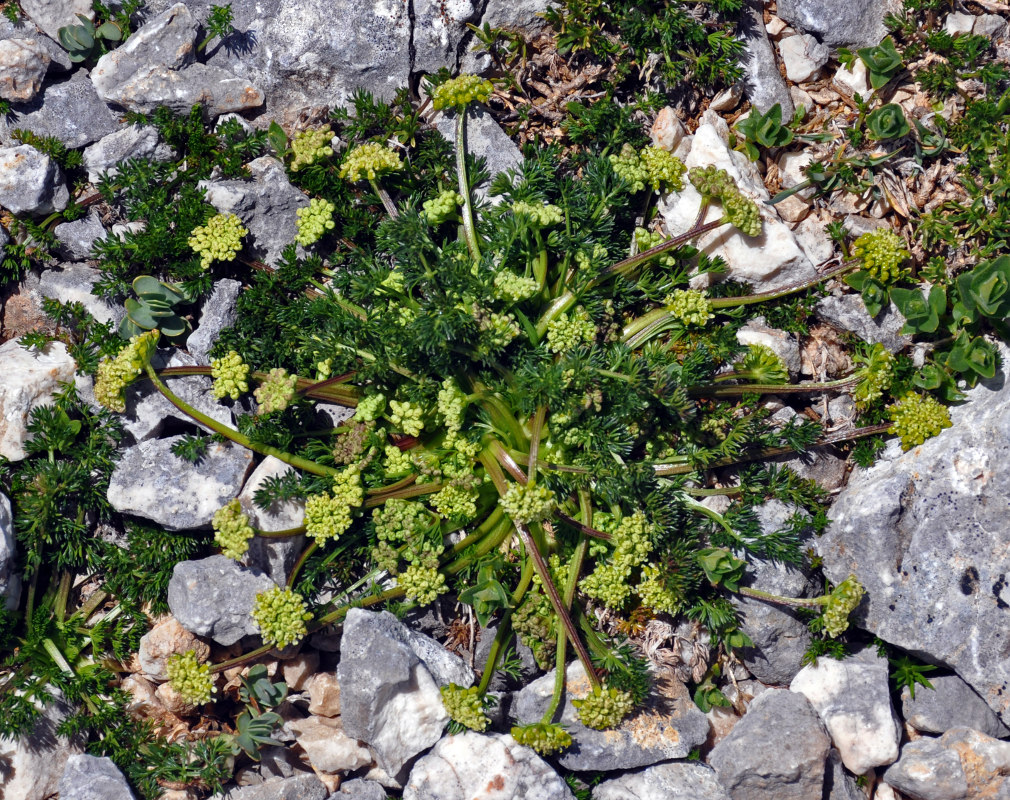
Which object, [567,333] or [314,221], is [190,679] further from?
[567,333]

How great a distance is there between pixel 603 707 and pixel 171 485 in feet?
12.5

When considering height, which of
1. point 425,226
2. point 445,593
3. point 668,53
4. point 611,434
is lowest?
point 445,593

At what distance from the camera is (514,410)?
256 inches

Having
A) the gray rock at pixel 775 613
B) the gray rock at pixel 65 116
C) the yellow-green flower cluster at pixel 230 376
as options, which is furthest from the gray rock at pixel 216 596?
the gray rock at pixel 65 116

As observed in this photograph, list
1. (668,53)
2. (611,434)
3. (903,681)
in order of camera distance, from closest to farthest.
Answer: (611,434)
(903,681)
(668,53)

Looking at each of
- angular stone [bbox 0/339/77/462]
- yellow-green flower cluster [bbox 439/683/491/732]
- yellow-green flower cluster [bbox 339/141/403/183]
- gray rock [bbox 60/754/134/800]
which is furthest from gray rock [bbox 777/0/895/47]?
gray rock [bbox 60/754/134/800]

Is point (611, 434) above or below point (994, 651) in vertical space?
above

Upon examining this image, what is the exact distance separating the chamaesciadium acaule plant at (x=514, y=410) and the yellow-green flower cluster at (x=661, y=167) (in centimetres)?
2

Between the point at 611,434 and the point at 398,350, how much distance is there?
1.75 m

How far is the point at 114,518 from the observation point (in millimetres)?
6859

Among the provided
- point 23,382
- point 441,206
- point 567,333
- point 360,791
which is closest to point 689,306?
point 567,333

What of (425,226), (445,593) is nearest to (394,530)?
(445,593)

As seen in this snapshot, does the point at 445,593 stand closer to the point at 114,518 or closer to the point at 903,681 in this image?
the point at 114,518

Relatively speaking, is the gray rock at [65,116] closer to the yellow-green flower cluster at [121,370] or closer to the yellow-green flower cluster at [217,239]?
the yellow-green flower cluster at [217,239]
